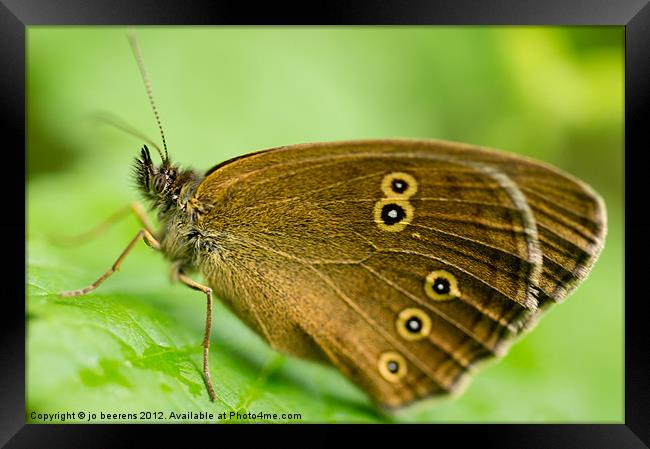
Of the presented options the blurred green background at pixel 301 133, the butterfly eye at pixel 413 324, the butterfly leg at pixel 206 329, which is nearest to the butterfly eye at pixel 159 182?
the butterfly leg at pixel 206 329

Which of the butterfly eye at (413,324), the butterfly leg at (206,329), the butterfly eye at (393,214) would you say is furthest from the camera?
the butterfly eye at (413,324)

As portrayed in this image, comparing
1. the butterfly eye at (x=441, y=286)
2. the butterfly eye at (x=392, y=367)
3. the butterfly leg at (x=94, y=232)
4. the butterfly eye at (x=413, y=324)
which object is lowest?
the butterfly eye at (x=392, y=367)

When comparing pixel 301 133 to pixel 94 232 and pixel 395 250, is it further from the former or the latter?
pixel 395 250

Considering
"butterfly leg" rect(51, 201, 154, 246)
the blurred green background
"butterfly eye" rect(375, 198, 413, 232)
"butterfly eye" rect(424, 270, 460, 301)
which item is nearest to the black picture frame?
the blurred green background

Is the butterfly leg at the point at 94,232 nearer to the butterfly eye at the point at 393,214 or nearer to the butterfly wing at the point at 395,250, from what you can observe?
the butterfly wing at the point at 395,250

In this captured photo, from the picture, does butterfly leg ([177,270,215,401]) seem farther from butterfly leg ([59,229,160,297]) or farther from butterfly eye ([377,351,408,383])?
butterfly eye ([377,351,408,383])

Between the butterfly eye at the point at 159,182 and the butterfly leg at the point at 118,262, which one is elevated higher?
the butterfly eye at the point at 159,182

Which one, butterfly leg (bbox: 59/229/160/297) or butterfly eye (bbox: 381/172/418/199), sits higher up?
butterfly eye (bbox: 381/172/418/199)
